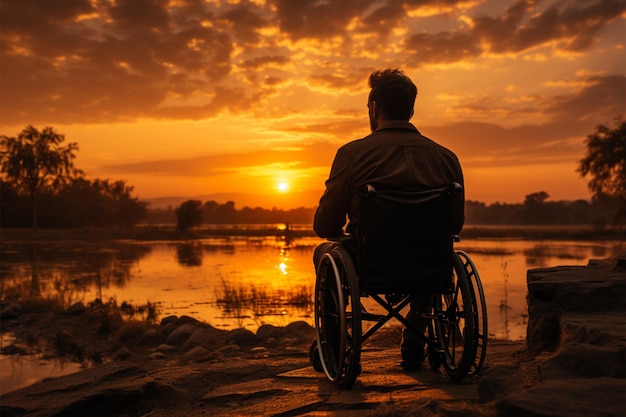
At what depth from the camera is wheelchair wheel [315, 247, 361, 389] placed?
3.15m

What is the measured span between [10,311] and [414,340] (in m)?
9.29

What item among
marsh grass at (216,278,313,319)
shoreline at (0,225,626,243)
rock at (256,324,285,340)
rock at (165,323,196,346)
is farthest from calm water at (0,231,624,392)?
shoreline at (0,225,626,243)

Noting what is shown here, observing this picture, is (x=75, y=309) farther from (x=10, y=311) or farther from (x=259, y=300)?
(x=259, y=300)

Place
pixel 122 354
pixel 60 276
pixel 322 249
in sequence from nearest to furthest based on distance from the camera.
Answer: pixel 322 249 → pixel 122 354 → pixel 60 276

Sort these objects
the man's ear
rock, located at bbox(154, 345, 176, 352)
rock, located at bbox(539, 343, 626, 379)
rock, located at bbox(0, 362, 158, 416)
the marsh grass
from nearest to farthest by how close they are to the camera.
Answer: rock, located at bbox(539, 343, 626, 379) < the man's ear < rock, located at bbox(0, 362, 158, 416) < rock, located at bbox(154, 345, 176, 352) < the marsh grass

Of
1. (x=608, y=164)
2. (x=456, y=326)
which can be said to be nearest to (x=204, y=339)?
(x=456, y=326)

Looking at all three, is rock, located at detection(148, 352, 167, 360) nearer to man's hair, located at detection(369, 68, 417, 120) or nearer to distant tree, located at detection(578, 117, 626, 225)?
man's hair, located at detection(369, 68, 417, 120)

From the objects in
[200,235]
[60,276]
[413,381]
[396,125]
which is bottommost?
[60,276]

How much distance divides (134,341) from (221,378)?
4.22m

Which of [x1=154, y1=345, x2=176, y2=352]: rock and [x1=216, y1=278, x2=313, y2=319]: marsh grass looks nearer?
[x1=154, y1=345, x2=176, y2=352]: rock

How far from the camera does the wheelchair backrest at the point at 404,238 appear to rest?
3.17m

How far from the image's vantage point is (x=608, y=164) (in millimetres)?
24562

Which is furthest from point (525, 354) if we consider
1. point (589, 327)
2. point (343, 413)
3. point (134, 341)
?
point (134, 341)

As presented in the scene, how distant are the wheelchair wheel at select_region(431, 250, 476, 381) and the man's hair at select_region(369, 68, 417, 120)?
1.03 m
